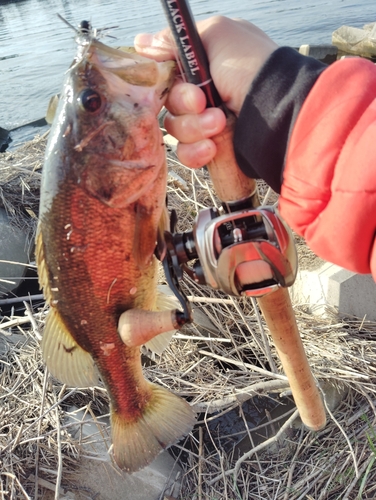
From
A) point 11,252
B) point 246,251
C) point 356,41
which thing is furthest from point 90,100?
point 356,41

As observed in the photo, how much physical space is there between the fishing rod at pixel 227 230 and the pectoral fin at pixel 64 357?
0.61 metres

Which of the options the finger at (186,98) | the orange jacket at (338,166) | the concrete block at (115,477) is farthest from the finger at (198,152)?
the concrete block at (115,477)

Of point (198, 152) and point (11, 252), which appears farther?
point (11, 252)

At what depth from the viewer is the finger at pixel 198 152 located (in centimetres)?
162

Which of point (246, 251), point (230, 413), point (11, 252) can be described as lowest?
point (230, 413)

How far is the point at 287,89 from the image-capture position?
145 cm

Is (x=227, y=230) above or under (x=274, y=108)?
under

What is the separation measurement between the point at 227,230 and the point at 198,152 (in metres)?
0.30

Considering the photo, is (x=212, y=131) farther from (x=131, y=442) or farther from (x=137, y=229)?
(x=131, y=442)

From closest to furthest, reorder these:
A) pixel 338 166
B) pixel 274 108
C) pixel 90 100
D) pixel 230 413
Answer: pixel 338 166
pixel 274 108
pixel 90 100
pixel 230 413

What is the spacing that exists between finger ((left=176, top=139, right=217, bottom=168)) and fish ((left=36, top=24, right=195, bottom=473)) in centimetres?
12

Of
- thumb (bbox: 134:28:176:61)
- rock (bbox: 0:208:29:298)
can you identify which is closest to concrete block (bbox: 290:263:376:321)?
thumb (bbox: 134:28:176:61)

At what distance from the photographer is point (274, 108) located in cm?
148

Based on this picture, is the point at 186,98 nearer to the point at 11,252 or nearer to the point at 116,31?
the point at 11,252
